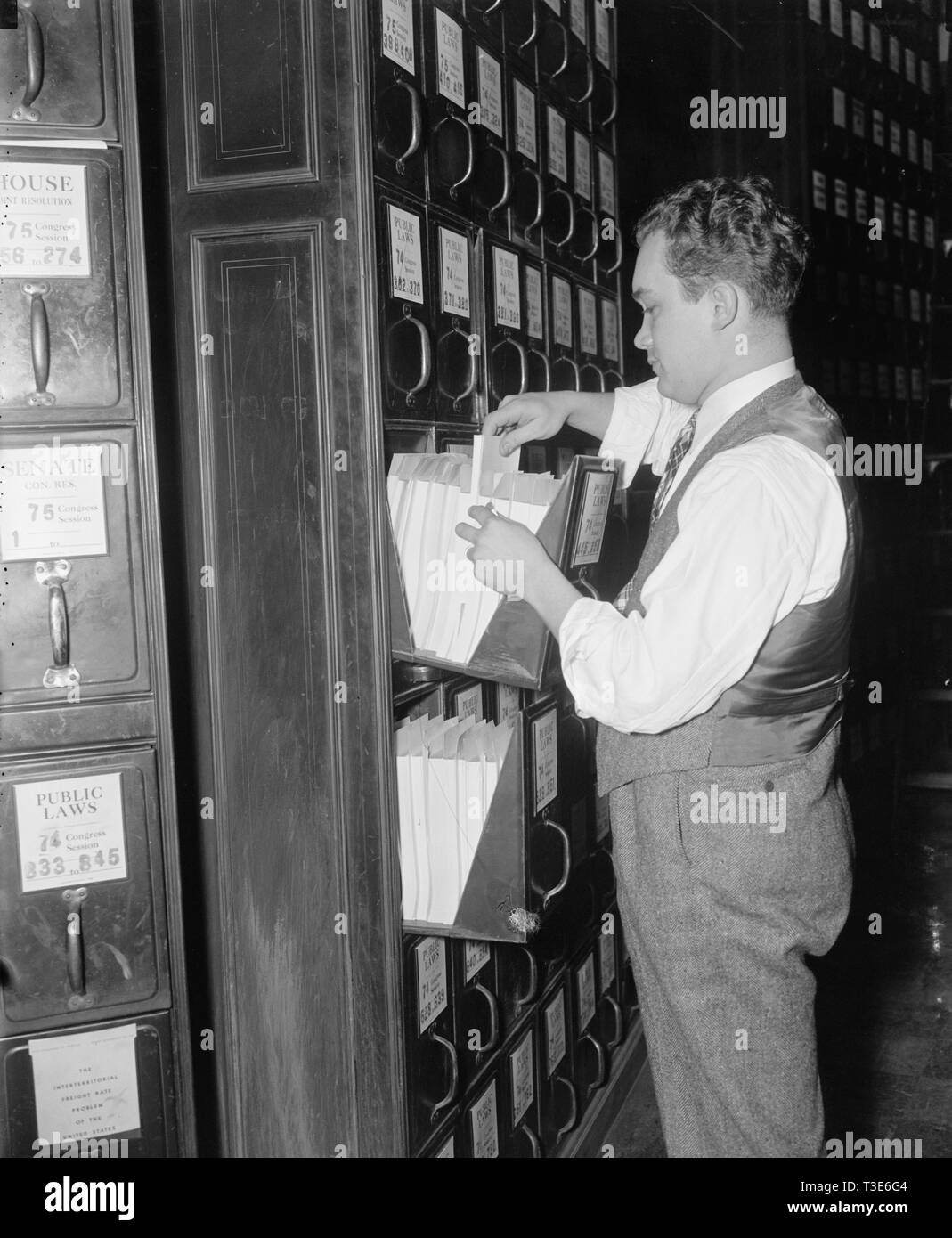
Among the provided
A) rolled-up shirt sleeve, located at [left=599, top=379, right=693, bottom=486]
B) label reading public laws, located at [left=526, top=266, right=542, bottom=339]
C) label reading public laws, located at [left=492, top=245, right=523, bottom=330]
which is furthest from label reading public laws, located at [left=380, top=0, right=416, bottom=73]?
rolled-up shirt sleeve, located at [left=599, top=379, right=693, bottom=486]

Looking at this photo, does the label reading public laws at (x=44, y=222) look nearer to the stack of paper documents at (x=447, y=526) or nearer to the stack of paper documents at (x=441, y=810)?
the stack of paper documents at (x=447, y=526)

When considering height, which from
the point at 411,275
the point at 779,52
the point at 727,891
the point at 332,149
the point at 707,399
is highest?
the point at 779,52

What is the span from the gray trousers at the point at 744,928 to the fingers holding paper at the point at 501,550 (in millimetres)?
351

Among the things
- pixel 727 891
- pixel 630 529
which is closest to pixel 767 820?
pixel 727 891

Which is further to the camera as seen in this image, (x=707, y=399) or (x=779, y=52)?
(x=779, y=52)

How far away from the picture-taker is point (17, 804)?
4.99 ft

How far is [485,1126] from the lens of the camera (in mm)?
1948

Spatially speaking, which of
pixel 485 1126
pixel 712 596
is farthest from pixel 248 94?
pixel 485 1126

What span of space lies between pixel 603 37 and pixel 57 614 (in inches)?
75.9

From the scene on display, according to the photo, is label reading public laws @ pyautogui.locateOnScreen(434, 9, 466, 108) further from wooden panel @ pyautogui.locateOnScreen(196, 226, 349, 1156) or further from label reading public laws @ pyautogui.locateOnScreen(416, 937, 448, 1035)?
label reading public laws @ pyautogui.locateOnScreen(416, 937, 448, 1035)

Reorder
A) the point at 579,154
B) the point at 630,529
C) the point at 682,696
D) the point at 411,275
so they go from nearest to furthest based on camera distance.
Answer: the point at 682,696
the point at 411,275
the point at 579,154
the point at 630,529

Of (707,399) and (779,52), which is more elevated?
(779,52)

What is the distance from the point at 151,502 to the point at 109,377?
7.0 inches

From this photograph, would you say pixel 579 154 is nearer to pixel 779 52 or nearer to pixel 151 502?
pixel 151 502
